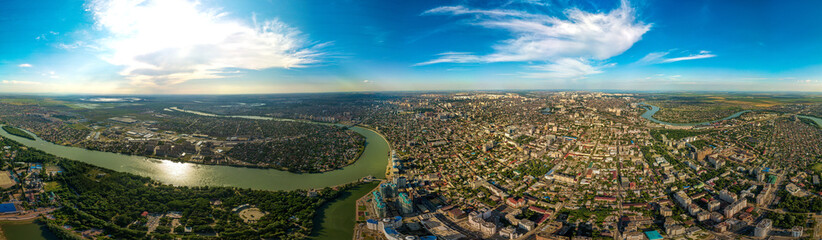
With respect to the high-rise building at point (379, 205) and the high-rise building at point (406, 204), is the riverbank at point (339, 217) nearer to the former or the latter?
the high-rise building at point (379, 205)

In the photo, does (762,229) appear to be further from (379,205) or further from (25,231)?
(25,231)

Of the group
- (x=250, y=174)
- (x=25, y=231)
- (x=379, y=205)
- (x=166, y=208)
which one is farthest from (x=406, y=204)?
(x=25, y=231)

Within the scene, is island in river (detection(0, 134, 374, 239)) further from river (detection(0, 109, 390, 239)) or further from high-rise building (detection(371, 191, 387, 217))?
high-rise building (detection(371, 191, 387, 217))

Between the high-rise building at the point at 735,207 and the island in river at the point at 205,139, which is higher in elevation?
the island in river at the point at 205,139

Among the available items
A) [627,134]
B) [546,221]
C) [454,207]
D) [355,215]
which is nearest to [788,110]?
[627,134]

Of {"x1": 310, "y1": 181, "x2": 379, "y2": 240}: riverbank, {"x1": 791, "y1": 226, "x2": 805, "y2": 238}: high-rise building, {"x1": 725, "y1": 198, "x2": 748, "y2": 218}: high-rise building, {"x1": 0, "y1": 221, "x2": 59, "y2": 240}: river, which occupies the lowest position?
{"x1": 310, "y1": 181, "x2": 379, "y2": 240}: riverbank

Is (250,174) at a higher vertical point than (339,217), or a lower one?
higher

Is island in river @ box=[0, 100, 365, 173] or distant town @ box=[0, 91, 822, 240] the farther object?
island in river @ box=[0, 100, 365, 173]

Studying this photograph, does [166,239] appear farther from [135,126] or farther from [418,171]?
[135,126]

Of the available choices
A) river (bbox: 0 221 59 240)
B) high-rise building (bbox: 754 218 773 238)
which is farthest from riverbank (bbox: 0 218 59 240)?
high-rise building (bbox: 754 218 773 238)

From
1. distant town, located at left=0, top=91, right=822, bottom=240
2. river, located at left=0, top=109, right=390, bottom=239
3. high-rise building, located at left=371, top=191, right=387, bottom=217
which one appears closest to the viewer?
distant town, located at left=0, top=91, right=822, bottom=240

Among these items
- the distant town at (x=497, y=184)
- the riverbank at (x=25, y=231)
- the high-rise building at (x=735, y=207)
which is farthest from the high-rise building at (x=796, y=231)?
the riverbank at (x=25, y=231)
